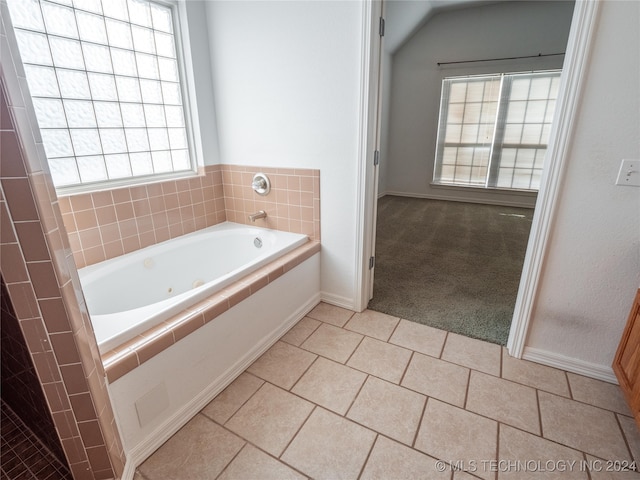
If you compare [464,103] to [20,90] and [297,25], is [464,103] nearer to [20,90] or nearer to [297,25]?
[297,25]

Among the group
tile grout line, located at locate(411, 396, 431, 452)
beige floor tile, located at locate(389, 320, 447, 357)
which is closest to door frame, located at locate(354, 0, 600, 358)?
beige floor tile, located at locate(389, 320, 447, 357)

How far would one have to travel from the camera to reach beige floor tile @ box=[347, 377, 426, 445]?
1384 millimetres

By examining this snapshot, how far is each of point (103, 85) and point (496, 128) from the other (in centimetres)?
521

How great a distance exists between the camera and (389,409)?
1.49 m

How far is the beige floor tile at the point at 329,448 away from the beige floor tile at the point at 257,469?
3 cm

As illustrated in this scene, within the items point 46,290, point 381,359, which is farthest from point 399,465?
point 46,290

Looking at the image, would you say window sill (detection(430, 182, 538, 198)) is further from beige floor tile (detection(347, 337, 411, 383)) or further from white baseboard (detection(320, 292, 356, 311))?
beige floor tile (detection(347, 337, 411, 383))

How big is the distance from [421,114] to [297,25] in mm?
4052

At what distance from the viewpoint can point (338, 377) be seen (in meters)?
1.68

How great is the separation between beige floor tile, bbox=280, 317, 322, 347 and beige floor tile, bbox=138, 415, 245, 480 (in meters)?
0.67

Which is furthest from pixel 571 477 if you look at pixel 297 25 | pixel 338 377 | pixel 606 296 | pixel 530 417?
pixel 297 25

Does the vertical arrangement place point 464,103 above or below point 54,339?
above

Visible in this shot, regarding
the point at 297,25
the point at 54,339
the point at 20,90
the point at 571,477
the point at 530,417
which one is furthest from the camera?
the point at 297,25

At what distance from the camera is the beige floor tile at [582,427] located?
1.30 metres
